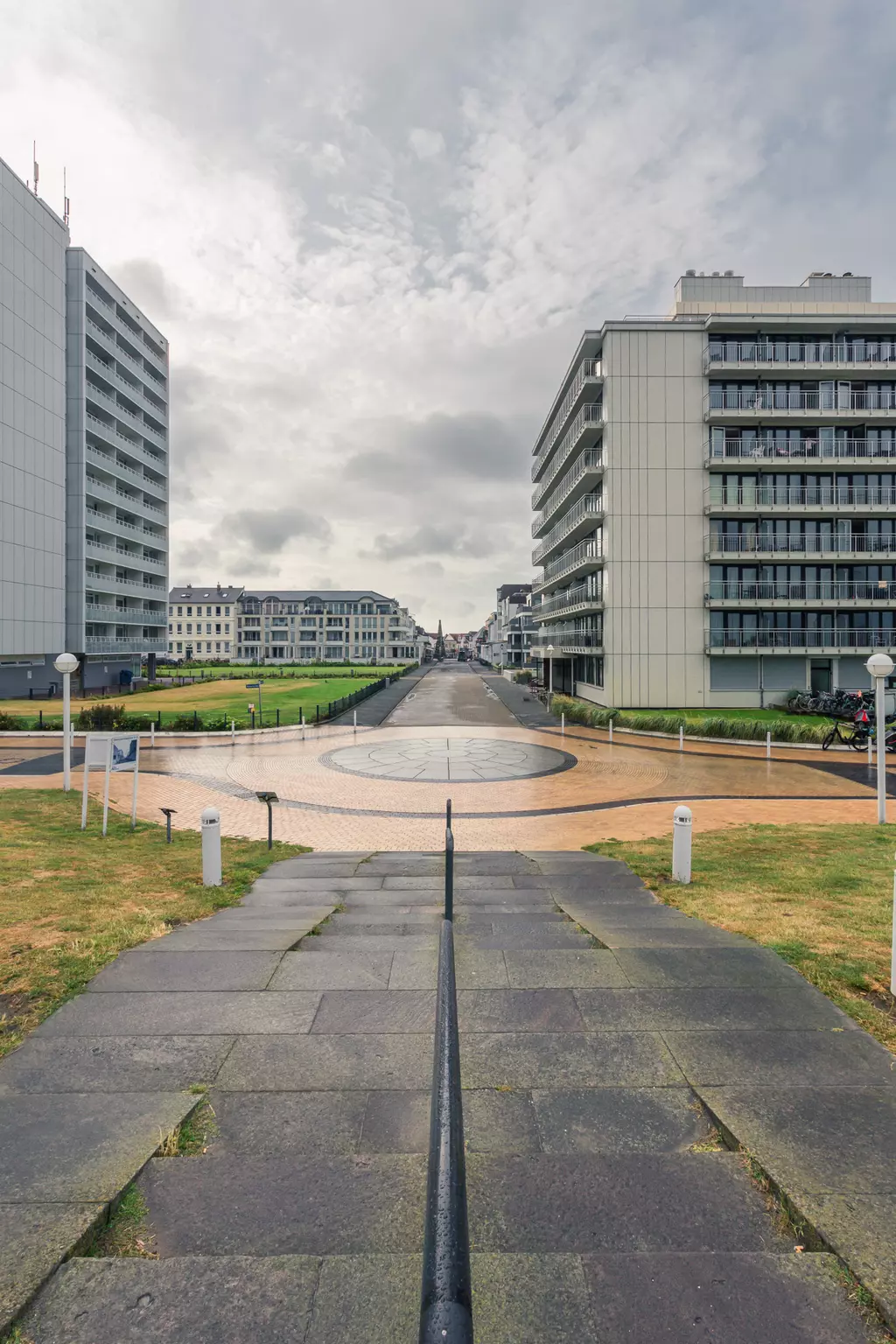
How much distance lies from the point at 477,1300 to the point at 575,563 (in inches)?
1554

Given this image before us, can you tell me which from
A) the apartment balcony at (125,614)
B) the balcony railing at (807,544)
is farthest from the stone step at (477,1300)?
the apartment balcony at (125,614)

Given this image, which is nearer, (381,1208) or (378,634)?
(381,1208)

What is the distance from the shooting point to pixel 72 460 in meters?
50.1

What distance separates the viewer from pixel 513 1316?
195 centimetres

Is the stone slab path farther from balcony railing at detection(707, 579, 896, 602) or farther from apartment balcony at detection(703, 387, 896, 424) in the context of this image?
apartment balcony at detection(703, 387, 896, 424)

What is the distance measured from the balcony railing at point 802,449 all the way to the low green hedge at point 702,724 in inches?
574

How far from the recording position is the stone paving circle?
20.4 metres

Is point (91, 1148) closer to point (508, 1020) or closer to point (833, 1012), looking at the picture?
point (508, 1020)

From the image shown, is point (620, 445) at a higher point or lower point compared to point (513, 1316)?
higher

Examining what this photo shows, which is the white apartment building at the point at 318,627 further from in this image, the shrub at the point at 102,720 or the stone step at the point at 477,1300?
the stone step at the point at 477,1300

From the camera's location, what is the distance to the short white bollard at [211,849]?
8.22 m

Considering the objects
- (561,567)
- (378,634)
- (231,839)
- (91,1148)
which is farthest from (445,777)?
(378,634)

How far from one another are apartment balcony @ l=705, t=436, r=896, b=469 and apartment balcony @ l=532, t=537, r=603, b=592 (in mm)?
7461

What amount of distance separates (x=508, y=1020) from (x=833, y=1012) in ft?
7.14
